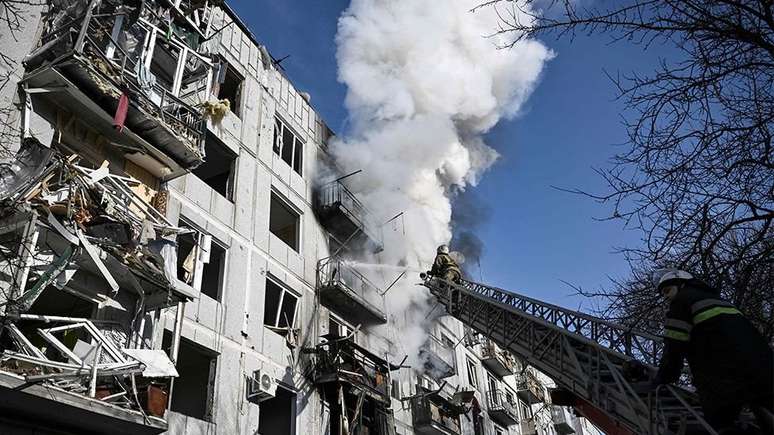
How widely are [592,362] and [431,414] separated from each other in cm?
1020

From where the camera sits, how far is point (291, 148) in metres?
18.7

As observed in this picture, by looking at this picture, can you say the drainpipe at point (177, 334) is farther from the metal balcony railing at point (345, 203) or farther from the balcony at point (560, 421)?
the balcony at point (560, 421)

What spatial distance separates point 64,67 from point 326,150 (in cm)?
1165

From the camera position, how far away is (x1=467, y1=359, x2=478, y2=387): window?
26.0 meters

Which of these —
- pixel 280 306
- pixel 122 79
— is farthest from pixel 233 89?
pixel 280 306

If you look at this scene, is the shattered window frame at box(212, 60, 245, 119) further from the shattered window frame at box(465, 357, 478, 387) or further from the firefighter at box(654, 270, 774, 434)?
the shattered window frame at box(465, 357, 478, 387)

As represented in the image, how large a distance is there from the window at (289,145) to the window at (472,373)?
42.6 feet

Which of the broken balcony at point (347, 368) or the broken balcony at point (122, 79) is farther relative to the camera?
the broken balcony at point (347, 368)

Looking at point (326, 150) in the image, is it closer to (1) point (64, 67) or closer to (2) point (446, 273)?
(2) point (446, 273)

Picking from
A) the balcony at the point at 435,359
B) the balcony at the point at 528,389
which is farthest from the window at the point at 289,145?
the balcony at the point at 528,389

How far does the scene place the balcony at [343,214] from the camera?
724 inches

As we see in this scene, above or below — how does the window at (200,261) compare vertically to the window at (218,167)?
below

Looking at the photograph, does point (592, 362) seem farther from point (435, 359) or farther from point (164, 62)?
point (435, 359)

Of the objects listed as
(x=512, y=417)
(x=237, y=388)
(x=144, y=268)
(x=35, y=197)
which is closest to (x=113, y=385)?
(x=144, y=268)
